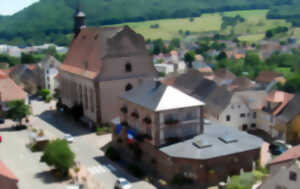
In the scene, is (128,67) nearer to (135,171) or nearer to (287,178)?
(135,171)

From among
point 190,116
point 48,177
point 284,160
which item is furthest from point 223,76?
point 48,177

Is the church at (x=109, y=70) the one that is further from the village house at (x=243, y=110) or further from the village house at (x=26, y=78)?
the village house at (x=26, y=78)

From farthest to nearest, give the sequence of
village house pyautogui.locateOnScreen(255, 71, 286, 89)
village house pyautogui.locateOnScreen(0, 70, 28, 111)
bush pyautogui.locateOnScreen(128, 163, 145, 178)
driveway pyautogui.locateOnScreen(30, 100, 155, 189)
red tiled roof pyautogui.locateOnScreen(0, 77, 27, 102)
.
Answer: village house pyautogui.locateOnScreen(255, 71, 286, 89) → red tiled roof pyautogui.locateOnScreen(0, 77, 27, 102) → village house pyautogui.locateOnScreen(0, 70, 28, 111) → bush pyautogui.locateOnScreen(128, 163, 145, 178) → driveway pyautogui.locateOnScreen(30, 100, 155, 189)

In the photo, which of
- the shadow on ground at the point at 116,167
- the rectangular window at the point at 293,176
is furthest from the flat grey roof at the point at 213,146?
the rectangular window at the point at 293,176

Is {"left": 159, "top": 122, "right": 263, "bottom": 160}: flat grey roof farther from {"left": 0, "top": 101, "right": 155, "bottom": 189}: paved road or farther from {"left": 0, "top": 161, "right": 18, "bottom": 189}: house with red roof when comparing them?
{"left": 0, "top": 161, "right": 18, "bottom": 189}: house with red roof

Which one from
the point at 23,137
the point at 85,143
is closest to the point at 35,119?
the point at 23,137

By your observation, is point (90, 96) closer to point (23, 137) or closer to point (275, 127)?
point (23, 137)

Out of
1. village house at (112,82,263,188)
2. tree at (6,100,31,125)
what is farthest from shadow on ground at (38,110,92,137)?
village house at (112,82,263,188)
